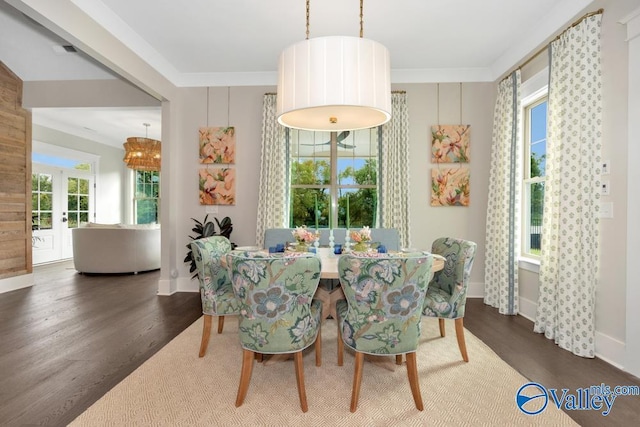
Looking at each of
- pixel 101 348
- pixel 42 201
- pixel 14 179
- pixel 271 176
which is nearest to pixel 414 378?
pixel 101 348

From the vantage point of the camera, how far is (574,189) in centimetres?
265

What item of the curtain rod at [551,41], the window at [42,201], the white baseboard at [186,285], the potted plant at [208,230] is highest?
the curtain rod at [551,41]

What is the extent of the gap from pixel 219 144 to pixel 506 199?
375 cm

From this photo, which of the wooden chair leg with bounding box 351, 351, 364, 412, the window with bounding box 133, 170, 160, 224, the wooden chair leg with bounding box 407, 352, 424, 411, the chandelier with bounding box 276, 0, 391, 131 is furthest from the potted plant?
the window with bounding box 133, 170, 160, 224

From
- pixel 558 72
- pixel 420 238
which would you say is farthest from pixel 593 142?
pixel 420 238

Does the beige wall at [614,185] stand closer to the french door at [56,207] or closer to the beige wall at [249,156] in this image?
the beige wall at [249,156]

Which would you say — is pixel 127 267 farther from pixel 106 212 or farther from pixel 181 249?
pixel 106 212

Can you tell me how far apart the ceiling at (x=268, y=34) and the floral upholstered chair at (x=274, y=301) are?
2.50m

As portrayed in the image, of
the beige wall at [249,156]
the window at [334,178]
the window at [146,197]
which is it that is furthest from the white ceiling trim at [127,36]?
the window at [146,197]

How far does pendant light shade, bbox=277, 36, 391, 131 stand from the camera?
1911mm

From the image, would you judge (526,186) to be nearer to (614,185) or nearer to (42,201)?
(614,185)

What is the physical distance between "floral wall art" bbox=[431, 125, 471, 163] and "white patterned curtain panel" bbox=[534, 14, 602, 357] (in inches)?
53.1

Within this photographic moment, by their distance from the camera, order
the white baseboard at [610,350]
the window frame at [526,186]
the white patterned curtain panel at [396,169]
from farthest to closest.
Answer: the white patterned curtain panel at [396,169] → the window frame at [526,186] → the white baseboard at [610,350]

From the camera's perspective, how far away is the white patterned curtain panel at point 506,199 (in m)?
3.61
